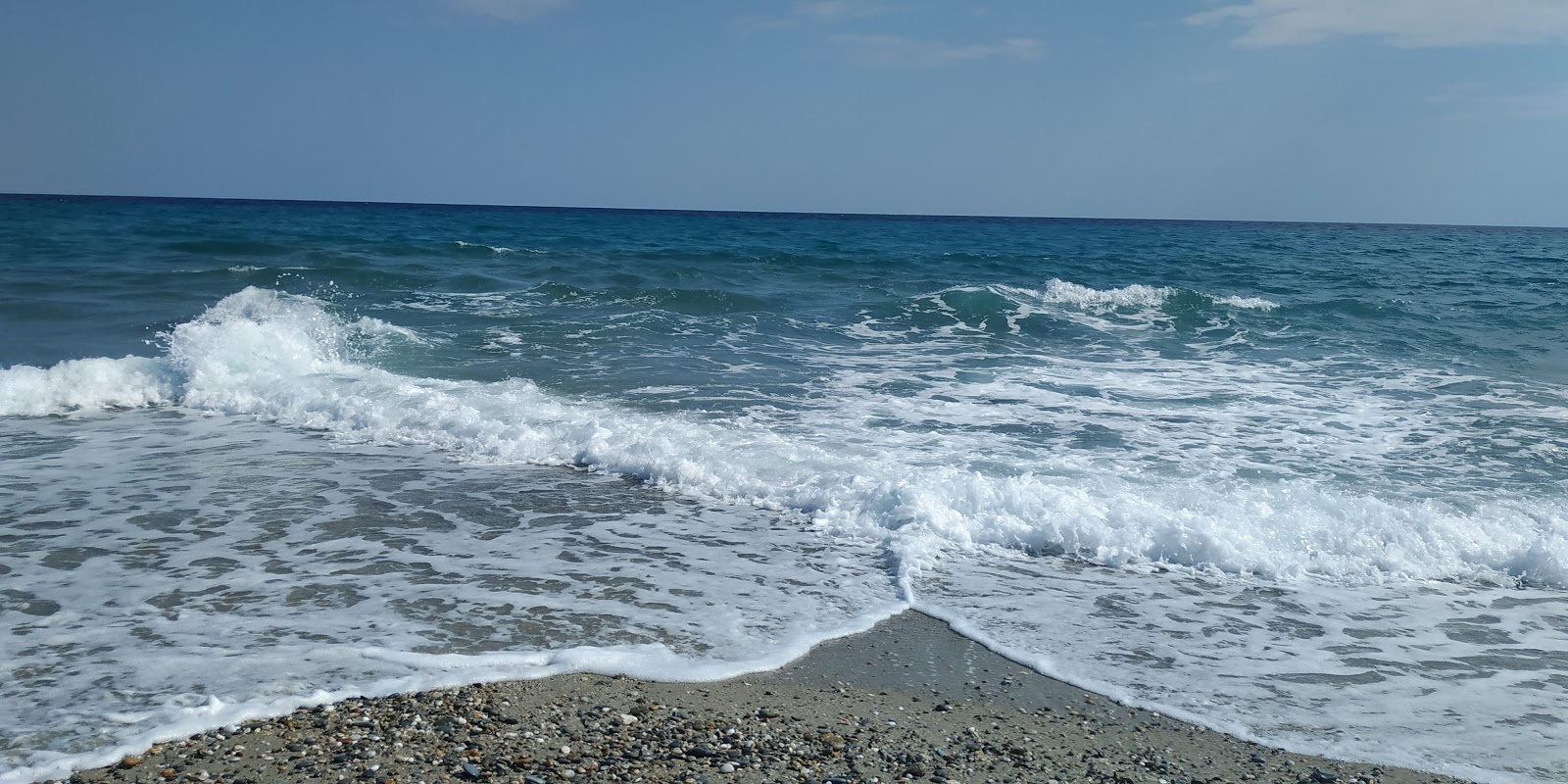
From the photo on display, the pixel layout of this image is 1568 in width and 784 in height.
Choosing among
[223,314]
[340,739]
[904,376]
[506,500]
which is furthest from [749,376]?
[340,739]

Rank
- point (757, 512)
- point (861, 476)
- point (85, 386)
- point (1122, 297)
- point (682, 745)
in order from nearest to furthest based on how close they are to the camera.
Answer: point (682, 745) → point (757, 512) → point (861, 476) → point (85, 386) → point (1122, 297)

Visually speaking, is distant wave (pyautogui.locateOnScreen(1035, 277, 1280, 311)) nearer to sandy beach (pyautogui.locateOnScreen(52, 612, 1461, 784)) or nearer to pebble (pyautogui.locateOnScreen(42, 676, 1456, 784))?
sandy beach (pyautogui.locateOnScreen(52, 612, 1461, 784))

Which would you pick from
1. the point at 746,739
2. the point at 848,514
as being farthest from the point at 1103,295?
the point at 746,739

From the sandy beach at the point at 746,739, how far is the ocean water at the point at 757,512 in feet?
0.60

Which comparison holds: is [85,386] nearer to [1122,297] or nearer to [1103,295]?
[1103,295]

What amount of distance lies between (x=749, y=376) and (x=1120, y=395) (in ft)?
12.9

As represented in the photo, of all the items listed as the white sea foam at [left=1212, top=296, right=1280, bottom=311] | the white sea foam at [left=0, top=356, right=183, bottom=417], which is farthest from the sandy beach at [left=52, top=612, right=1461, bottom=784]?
the white sea foam at [left=1212, top=296, right=1280, bottom=311]

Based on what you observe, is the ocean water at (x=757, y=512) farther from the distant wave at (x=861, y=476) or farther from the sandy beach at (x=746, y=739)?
the sandy beach at (x=746, y=739)

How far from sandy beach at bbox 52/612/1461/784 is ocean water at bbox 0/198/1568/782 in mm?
183

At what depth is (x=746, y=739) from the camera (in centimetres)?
367

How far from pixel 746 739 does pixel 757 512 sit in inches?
123

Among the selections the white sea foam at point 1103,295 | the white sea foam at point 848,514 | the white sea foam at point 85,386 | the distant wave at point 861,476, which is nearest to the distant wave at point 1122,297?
the white sea foam at point 1103,295

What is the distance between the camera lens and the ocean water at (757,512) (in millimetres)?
4258

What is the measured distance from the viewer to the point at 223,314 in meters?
12.8
